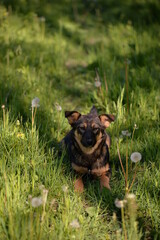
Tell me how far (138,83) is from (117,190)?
87.6 inches

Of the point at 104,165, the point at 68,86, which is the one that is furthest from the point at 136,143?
the point at 68,86

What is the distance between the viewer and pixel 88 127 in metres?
3.69

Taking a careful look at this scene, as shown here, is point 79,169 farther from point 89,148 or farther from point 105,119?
point 105,119

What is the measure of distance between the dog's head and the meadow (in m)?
0.24

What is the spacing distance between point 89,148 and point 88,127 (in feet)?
0.75

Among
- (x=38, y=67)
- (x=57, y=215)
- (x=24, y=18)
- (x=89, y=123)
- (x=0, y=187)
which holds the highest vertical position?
(x=24, y=18)

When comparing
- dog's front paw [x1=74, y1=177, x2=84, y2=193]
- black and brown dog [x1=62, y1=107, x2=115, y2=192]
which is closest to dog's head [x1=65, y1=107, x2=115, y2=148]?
black and brown dog [x1=62, y1=107, x2=115, y2=192]

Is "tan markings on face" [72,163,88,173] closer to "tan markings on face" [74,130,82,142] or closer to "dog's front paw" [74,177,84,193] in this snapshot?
"dog's front paw" [74,177,84,193]

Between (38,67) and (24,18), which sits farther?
(24,18)

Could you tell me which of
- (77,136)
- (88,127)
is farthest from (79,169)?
(88,127)

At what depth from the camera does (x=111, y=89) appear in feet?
17.0

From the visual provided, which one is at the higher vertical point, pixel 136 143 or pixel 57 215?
pixel 136 143

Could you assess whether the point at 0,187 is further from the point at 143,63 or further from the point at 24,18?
the point at 24,18

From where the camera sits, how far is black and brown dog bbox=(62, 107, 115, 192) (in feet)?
12.1
